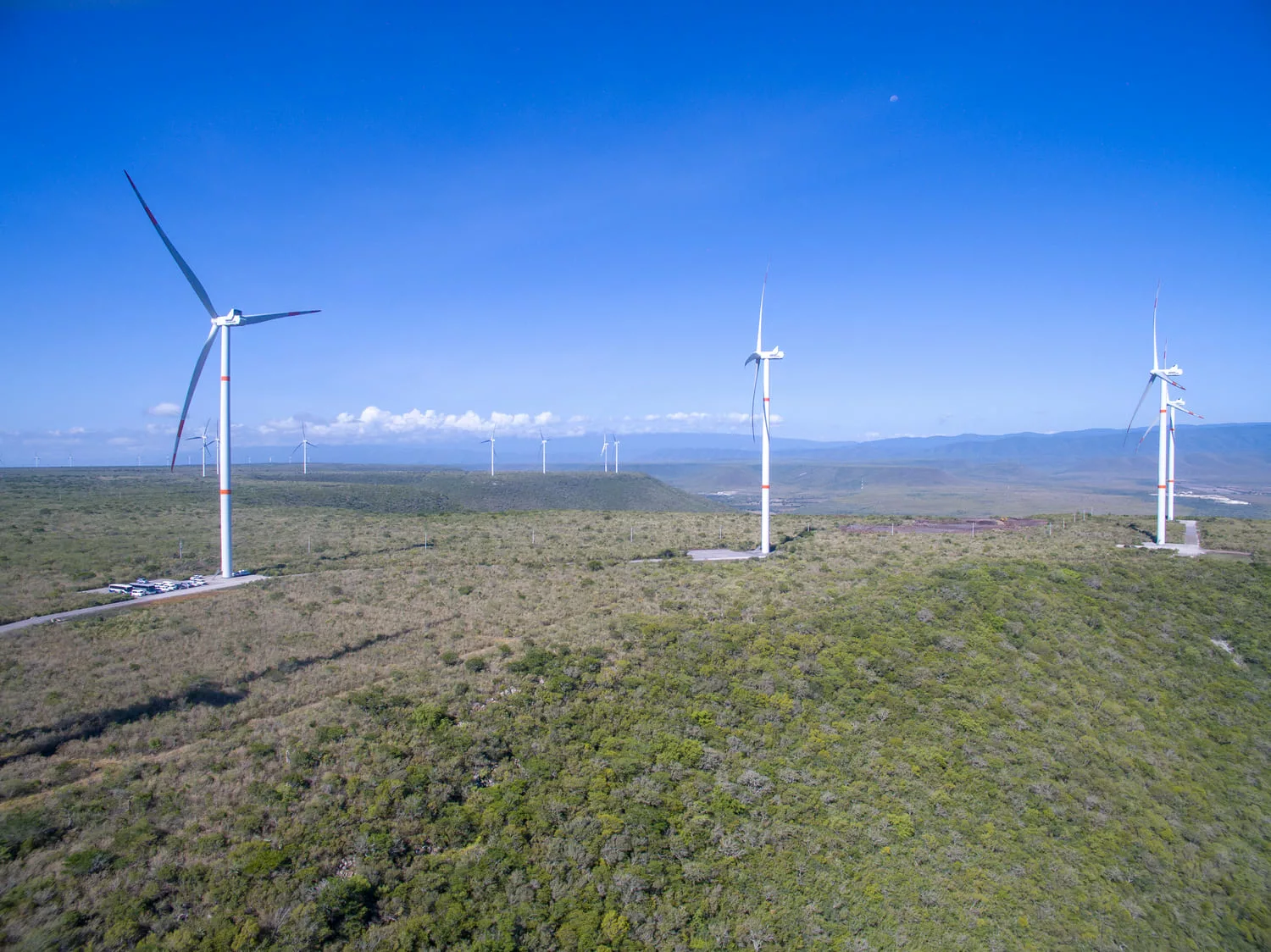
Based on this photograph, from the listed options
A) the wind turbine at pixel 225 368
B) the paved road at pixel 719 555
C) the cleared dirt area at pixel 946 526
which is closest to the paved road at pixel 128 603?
the wind turbine at pixel 225 368

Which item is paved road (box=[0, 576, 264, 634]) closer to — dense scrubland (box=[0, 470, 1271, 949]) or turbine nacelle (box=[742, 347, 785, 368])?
dense scrubland (box=[0, 470, 1271, 949])

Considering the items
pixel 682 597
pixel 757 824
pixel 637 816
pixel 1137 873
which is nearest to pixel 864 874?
pixel 757 824

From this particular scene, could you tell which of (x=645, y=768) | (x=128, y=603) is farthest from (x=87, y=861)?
(x=128, y=603)

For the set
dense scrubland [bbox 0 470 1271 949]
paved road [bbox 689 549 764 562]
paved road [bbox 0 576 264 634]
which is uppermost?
paved road [bbox 0 576 264 634]

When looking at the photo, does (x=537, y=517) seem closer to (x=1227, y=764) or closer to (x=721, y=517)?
(x=721, y=517)

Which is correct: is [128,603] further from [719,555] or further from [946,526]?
[946,526]

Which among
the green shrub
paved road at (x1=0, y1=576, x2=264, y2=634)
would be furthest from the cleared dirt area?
the green shrub
